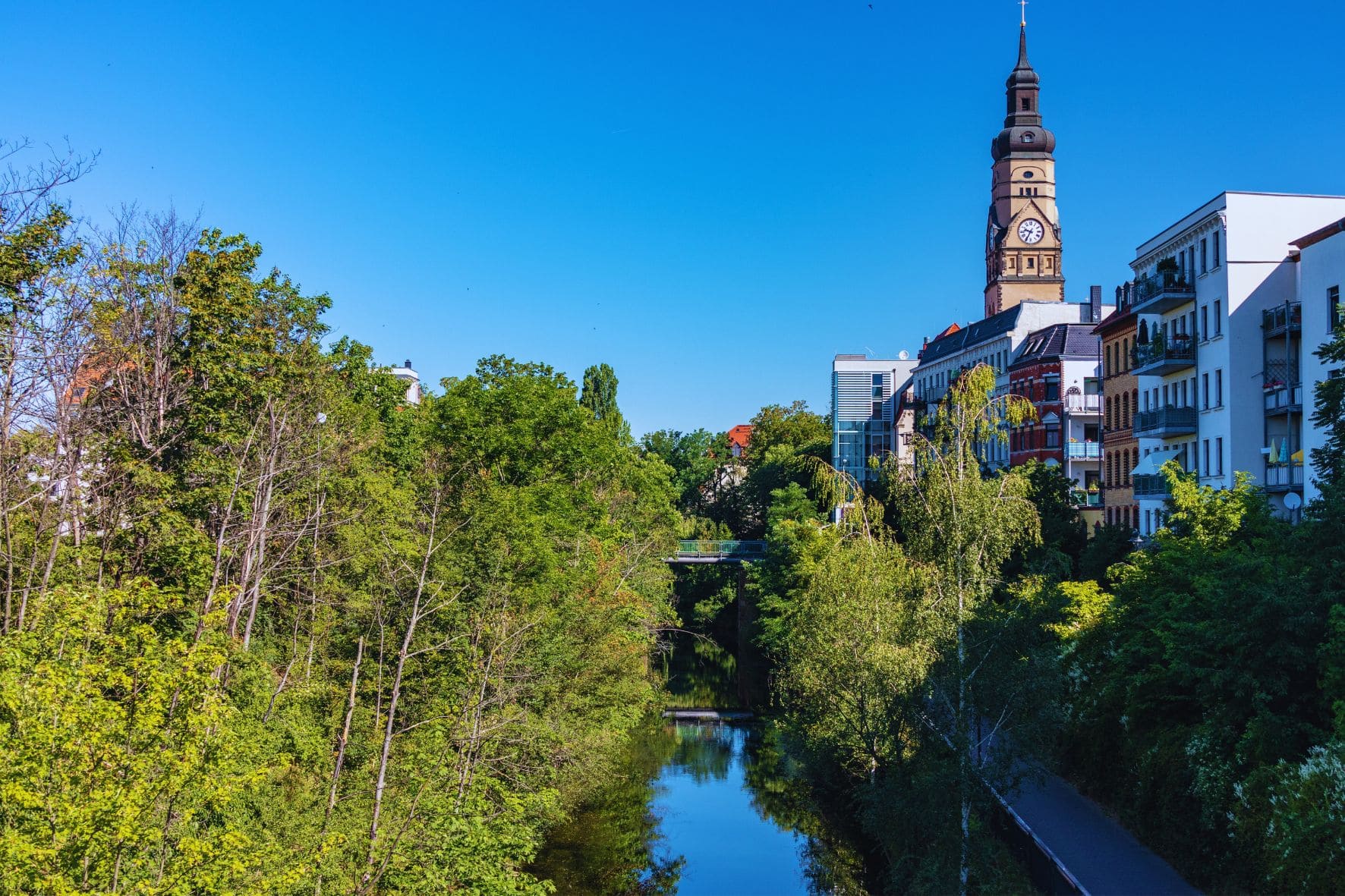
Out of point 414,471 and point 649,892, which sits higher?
point 414,471

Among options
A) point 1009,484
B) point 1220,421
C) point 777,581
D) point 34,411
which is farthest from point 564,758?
point 777,581

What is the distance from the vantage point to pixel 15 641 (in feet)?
57.3

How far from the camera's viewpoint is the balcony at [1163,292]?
45.8 meters

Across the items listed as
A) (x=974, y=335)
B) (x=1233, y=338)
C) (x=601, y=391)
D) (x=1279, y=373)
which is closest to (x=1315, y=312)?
(x=1279, y=373)

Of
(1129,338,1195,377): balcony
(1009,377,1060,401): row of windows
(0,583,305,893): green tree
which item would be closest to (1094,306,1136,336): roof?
(1129,338,1195,377): balcony

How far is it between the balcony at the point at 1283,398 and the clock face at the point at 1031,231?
88.7m

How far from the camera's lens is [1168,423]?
153ft

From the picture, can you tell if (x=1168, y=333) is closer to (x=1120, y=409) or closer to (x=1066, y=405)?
(x=1120, y=409)

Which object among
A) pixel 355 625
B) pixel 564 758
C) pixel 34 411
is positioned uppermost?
pixel 34 411

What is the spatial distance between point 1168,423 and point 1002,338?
41384 millimetres

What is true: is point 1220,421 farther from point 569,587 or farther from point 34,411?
point 34,411

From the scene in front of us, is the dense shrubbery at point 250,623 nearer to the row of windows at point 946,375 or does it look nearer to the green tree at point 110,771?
the green tree at point 110,771

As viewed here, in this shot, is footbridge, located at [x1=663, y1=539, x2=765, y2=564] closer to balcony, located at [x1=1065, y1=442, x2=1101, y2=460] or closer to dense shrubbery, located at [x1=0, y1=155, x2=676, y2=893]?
balcony, located at [x1=1065, y1=442, x2=1101, y2=460]

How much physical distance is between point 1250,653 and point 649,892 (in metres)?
17.8
